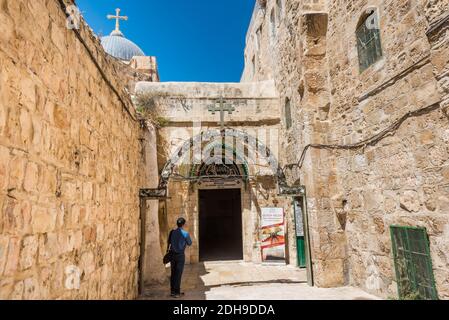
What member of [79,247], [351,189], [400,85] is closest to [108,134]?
[79,247]

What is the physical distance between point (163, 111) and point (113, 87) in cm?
470

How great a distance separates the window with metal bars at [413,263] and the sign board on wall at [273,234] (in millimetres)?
3803

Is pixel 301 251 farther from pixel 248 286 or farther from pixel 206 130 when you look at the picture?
pixel 206 130

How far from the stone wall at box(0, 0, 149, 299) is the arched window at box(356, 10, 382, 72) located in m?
3.77

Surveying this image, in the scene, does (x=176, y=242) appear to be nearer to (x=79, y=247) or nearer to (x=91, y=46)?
(x=79, y=247)

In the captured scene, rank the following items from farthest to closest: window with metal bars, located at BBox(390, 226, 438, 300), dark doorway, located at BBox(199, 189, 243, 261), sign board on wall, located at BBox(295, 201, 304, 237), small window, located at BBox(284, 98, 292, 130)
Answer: dark doorway, located at BBox(199, 189, 243, 261), small window, located at BBox(284, 98, 292, 130), sign board on wall, located at BBox(295, 201, 304, 237), window with metal bars, located at BBox(390, 226, 438, 300)

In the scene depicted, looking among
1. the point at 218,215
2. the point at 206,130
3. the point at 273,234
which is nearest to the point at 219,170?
the point at 206,130

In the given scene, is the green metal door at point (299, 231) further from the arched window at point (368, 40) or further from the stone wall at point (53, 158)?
the stone wall at point (53, 158)

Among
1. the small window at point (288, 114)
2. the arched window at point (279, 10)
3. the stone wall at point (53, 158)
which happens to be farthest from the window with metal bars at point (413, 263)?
the arched window at point (279, 10)

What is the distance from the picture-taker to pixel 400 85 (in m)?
3.84

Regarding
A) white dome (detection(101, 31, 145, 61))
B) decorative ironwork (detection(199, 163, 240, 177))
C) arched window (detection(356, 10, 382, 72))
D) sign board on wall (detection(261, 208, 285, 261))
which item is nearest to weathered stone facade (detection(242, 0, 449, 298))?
arched window (detection(356, 10, 382, 72))

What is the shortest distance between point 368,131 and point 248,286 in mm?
3531

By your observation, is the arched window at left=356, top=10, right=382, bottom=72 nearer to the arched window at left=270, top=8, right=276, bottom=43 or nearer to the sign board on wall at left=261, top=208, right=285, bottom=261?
the arched window at left=270, top=8, right=276, bottom=43

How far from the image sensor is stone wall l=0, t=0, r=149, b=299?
1.44 metres
